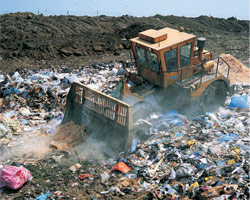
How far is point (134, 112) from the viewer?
7012 millimetres

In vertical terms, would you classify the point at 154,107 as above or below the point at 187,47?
below

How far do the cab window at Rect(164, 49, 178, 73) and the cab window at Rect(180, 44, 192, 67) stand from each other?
0.23 m

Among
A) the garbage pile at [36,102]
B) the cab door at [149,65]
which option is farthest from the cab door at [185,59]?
the garbage pile at [36,102]

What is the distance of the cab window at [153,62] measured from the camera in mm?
7129

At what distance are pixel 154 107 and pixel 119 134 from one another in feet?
4.64

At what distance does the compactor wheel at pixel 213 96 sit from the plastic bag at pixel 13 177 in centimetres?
467

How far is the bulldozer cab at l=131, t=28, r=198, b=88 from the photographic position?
7.02 metres

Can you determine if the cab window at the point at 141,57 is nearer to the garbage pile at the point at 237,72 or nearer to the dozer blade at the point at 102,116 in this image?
the dozer blade at the point at 102,116

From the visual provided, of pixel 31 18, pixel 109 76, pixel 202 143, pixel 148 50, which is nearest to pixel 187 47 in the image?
pixel 148 50

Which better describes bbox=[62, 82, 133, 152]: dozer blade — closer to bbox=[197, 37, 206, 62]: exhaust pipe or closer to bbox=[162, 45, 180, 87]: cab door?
bbox=[162, 45, 180, 87]: cab door

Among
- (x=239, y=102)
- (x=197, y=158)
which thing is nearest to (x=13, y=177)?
(x=197, y=158)

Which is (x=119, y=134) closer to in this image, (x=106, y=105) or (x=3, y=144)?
(x=106, y=105)

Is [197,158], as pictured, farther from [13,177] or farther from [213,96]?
[13,177]

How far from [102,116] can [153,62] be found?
1.79m
